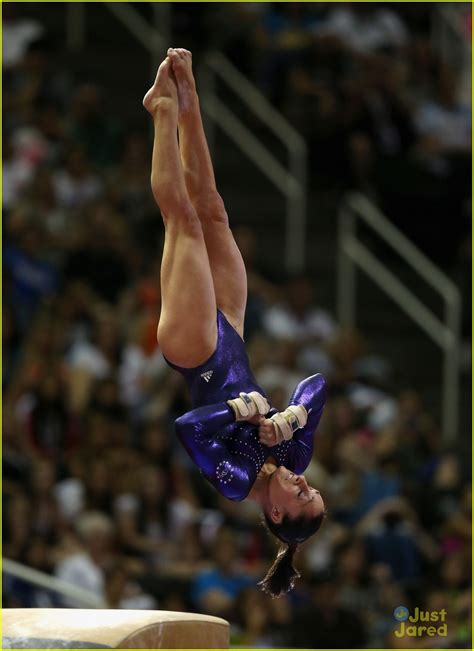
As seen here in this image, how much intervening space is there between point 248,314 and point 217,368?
483 centimetres

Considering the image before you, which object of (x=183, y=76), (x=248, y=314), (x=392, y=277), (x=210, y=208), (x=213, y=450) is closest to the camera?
(x=213, y=450)

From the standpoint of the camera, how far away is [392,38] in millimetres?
13125

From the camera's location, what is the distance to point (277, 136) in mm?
12492

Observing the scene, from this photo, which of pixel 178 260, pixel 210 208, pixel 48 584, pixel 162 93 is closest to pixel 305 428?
pixel 178 260

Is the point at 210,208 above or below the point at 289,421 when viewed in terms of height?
above

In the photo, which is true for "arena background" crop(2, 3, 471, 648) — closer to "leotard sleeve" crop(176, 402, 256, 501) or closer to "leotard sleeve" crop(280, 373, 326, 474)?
"leotard sleeve" crop(280, 373, 326, 474)

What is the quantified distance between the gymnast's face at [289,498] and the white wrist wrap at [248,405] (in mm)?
296

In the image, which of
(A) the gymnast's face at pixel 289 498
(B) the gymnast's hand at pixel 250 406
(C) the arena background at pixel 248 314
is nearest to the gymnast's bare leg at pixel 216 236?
(B) the gymnast's hand at pixel 250 406

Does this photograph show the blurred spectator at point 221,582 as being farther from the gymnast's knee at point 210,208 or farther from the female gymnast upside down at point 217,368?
the gymnast's knee at point 210,208

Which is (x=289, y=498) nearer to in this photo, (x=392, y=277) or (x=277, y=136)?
(x=392, y=277)

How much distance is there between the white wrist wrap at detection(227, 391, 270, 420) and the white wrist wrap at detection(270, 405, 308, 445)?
6 centimetres

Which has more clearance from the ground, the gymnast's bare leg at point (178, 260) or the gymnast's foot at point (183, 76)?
the gymnast's foot at point (183, 76)

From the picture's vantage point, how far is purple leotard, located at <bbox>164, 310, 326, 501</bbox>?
5.62m

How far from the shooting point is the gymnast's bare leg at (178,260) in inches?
233
